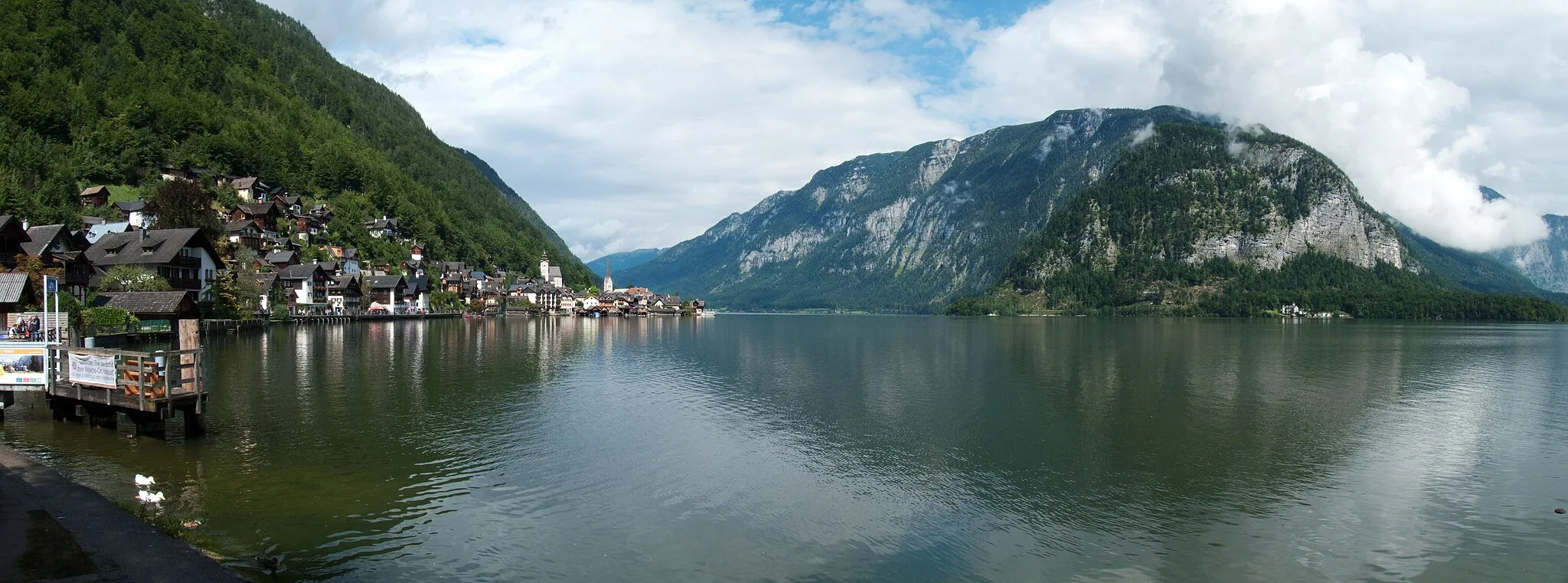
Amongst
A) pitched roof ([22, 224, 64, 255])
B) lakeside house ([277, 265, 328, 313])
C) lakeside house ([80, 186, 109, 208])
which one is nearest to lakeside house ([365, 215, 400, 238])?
lakeside house ([277, 265, 328, 313])

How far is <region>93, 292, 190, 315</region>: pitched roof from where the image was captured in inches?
2879

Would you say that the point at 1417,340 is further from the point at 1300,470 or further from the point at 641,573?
the point at 641,573

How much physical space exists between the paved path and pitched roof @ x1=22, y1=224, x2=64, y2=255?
63.3m

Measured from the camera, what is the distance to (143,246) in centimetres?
8406

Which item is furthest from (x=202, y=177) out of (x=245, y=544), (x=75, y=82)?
(x=245, y=544)

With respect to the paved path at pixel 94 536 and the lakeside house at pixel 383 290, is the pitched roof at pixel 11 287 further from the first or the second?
the lakeside house at pixel 383 290

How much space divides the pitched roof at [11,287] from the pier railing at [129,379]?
35942 millimetres

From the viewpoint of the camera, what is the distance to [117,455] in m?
25.4

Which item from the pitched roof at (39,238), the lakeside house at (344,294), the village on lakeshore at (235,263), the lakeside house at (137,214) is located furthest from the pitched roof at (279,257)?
the pitched roof at (39,238)

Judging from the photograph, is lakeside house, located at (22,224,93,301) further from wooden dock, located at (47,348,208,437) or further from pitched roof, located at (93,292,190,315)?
wooden dock, located at (47,348,208,437)

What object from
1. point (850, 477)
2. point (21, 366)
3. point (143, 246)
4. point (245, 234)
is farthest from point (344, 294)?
point (850, 477)

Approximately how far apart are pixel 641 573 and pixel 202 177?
16067 centimetres

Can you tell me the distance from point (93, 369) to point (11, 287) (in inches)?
1569

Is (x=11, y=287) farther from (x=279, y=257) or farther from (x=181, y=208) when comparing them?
(x=279, y=257)
